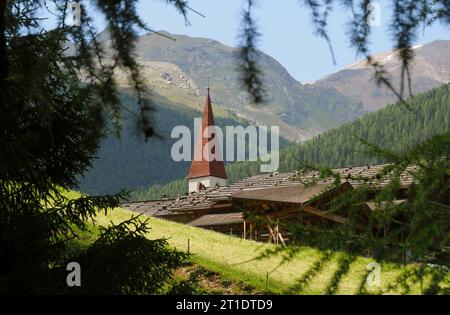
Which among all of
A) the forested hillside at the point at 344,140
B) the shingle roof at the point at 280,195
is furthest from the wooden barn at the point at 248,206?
the forested hillside at the point at 344,140

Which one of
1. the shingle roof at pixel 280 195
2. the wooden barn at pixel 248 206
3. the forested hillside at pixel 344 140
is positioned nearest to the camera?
the wooden barn at pixel 248 206

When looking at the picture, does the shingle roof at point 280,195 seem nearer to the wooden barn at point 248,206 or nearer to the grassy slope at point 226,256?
the wooden barn at point 248,206

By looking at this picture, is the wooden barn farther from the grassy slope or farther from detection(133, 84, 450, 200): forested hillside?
detection(133, 84, 450, 200): forested hillside

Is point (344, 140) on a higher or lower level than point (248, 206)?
higher

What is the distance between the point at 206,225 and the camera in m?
34.9

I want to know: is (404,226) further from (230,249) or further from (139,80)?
(230,249)

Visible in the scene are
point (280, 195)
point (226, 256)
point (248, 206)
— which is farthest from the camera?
point (280, 195)

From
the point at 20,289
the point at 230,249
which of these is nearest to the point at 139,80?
the point at 20,289

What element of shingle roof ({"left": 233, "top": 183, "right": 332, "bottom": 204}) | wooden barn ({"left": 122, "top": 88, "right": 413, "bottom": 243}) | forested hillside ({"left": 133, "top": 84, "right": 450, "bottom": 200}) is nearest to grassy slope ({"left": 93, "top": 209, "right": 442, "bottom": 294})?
wooden barn ({"left": 122, "top": 88, "right": 413, "bottom": 243})

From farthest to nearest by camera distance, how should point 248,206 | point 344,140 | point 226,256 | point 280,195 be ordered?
point 344,140 → point 280,195 → point 226,256 → point 248,206

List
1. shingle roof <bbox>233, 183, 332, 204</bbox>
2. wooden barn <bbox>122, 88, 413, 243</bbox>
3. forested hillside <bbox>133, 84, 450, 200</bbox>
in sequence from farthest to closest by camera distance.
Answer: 1. forested hillside <bbox>133, 84, 450, 200</bbox>
2. shingle roof <bbox>233, 183, 332, 204</bbox>
3. wooden barn <bbox>122, 88, 413, 243</bbox>

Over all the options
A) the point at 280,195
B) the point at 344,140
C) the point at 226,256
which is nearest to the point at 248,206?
the point at 226,256

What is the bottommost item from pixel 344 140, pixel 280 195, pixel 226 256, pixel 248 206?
pixel 226 256

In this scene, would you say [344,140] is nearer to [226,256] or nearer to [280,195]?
[280,195]
